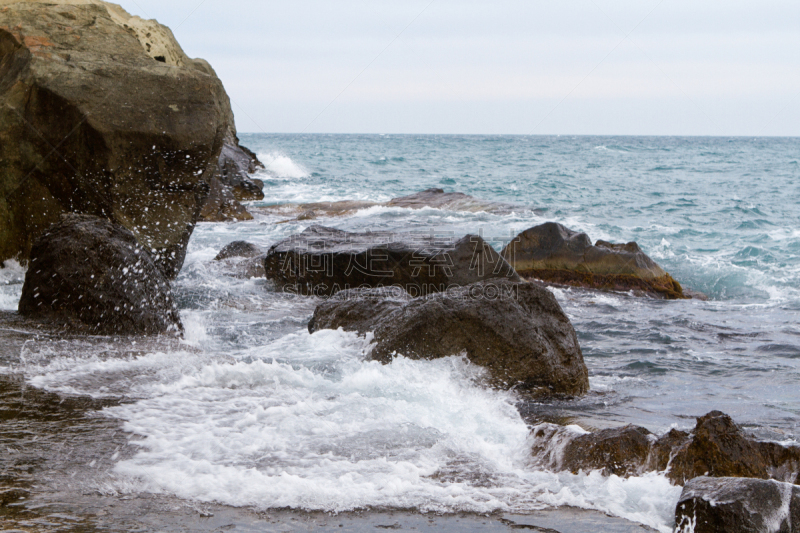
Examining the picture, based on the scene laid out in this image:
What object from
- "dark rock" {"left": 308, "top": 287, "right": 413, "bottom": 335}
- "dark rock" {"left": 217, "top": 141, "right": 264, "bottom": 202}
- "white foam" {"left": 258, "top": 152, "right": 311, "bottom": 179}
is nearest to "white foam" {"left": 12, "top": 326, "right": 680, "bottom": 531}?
"dark rock" {"left": 308, "top": 287, "right": 413, "bottom": 335}

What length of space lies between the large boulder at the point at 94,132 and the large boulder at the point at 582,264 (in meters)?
4.83

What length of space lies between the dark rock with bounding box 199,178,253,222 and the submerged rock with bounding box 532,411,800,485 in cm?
1209

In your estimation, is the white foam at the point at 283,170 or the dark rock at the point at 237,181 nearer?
the dark rock at the point at 237,181

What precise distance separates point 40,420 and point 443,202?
1502cm

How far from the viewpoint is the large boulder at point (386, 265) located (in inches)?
288

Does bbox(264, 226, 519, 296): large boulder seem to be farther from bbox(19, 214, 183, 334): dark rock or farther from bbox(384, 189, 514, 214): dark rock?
bbox(384, 189, 514, 214): dark rock

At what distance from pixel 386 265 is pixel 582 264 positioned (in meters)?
3.47

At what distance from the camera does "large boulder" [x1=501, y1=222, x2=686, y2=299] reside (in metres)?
9.42

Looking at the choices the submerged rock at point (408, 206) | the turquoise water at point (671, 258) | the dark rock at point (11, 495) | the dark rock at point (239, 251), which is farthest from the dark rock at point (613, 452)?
the submerged rock at point (408, 206)

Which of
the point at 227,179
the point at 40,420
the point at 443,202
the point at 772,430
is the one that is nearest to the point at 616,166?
the point at 443,202

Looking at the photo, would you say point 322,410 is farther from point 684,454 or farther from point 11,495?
point 684,454

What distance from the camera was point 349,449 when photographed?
129 inches

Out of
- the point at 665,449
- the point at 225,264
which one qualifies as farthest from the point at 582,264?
the point at 665,449

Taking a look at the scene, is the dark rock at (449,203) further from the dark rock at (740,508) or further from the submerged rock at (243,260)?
the dark rock at (740,508)
